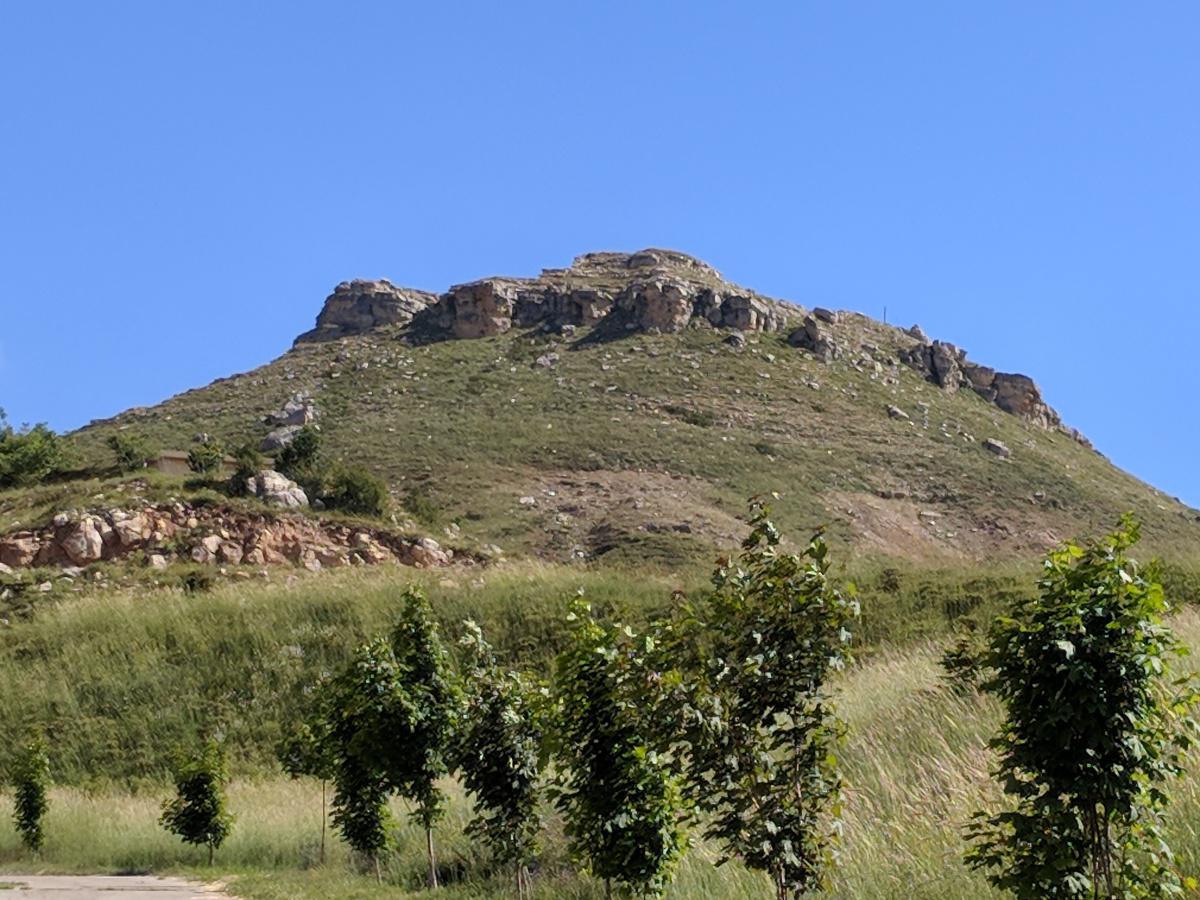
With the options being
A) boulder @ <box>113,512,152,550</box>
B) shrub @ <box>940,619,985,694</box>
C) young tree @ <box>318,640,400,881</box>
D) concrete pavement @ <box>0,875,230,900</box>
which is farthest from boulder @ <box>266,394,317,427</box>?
shrub @ <box>940,619,985,694</box>

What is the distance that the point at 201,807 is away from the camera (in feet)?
64.8

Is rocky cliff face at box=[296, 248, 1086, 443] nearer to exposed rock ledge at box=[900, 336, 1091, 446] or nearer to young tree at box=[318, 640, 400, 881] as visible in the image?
exposed rock ledge at box=[900, 336, 1091, 446]

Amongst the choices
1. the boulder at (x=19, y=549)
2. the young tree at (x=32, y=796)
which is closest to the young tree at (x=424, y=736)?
the young tree at (x=32, y=796)

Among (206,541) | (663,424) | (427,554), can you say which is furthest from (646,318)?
(206,541)

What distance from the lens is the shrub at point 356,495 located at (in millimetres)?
43156

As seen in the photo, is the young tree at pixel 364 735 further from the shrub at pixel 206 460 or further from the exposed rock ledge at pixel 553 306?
the exposed rock ledge at pixel 553 306

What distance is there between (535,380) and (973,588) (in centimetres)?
4264

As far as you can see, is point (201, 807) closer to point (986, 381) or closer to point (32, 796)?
point (32, 796)

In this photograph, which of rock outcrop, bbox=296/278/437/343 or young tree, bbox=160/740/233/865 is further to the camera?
rock outcrop, bbox=296/278/437/343

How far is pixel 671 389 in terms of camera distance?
67.7m

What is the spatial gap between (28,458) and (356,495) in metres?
16.0

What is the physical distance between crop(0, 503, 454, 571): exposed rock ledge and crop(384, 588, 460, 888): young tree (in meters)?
26.0

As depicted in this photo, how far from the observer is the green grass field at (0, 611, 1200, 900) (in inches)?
335

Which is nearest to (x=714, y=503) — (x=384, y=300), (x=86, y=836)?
(x=86, y=836)
